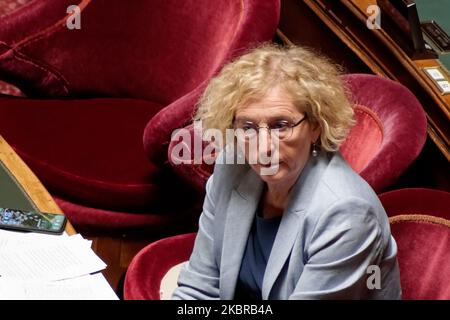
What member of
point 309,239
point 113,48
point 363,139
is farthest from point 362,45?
point 309,239

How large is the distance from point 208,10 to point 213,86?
76 cm

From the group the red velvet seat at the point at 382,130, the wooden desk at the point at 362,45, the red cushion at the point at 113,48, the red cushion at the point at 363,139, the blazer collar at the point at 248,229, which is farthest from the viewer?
the red cushion at the point at 113,48

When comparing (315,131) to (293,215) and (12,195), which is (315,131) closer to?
(293,215)

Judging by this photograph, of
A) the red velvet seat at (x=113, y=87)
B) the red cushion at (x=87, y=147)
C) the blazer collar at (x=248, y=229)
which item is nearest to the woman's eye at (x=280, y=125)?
the blazer collar at (x=248, y=229)

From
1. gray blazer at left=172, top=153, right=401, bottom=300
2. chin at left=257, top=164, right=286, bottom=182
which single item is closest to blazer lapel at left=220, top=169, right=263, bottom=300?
gray blazer at left=172, top=153, right=401, bottom=300

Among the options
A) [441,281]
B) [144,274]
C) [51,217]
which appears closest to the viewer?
[441,281]

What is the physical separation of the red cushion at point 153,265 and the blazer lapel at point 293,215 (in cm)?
33

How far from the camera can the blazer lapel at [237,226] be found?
152cm

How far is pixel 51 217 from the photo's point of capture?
157 cm

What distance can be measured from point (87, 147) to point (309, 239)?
979 millimetres

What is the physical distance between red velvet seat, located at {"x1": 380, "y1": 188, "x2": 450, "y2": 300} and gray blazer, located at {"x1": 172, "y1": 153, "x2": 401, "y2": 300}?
68 millimetres

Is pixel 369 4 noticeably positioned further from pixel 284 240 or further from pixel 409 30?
pixel 284 240

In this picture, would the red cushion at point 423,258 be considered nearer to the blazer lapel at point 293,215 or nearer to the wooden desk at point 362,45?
the blazer lapel at point 293,215
